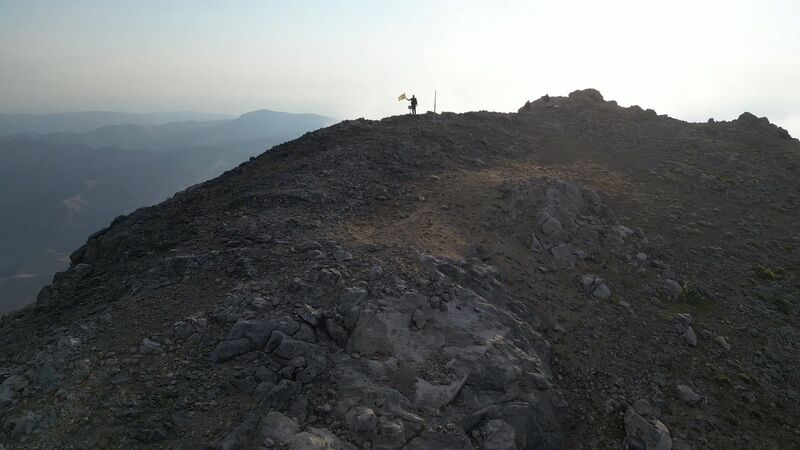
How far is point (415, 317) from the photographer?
16.0 metres

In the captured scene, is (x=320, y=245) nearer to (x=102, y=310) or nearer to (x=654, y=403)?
(x=102, y=310)

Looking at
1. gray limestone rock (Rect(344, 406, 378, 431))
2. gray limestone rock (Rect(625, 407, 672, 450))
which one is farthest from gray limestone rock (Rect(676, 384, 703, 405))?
gray limestone rock (Rect(344, 406, 378, 431))

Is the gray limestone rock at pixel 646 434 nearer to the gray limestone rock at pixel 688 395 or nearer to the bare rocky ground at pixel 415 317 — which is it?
the bare rocky ground at pixel 415 317

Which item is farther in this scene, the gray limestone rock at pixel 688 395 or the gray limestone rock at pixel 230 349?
the gray limestone rock at pixel 688 395

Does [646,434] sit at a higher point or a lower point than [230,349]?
lower

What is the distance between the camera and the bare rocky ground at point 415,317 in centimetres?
1317

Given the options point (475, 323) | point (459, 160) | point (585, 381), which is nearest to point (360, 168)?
point (459, 160)

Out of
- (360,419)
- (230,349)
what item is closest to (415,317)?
(360,419)

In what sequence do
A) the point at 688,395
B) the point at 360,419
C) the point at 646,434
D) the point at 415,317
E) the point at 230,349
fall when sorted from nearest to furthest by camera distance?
the point at 360,419
the point at 230,349
the point at 646,434
the point at 415,317
the point at 688,395

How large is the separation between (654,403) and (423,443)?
9112mm

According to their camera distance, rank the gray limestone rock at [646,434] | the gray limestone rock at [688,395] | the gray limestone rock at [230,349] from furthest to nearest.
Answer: the gray limestone rock at [688,395]
the gray limestone rock at [646,434]
the gray limestone rock at [230,349]

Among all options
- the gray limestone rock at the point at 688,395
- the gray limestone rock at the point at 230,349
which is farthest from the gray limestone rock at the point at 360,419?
the gray limestone rock at the point at 688,395

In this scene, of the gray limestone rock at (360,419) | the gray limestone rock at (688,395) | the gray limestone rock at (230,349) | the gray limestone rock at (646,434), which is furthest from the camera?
the gray limestone rock at (688,395)

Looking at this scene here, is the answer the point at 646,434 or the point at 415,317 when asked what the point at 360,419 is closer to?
the point at 415,317
